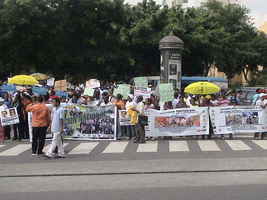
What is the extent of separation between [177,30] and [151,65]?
419 centimetres

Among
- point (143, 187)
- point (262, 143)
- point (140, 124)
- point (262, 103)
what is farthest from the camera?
point (262, 103)

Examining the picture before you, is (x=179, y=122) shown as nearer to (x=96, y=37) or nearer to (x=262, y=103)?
(x=262, y=103)

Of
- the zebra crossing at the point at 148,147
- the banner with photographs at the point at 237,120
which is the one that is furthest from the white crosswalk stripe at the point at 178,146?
the banner with photographs at the point at 237,120

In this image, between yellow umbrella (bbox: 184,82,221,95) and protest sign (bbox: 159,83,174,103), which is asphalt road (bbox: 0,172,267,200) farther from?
protest sign (bbox: 159,83,174,103)

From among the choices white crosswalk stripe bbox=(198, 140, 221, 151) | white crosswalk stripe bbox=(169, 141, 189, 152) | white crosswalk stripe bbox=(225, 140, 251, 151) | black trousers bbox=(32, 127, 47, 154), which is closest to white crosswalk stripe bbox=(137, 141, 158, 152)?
white crosswalk stripe bbox=(169, 141, 189, 152)

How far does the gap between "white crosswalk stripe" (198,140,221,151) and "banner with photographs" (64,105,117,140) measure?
315cm

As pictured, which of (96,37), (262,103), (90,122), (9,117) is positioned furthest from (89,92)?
(96,37)

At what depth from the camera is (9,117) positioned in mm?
19438

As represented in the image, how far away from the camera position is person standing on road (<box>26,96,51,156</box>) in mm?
15108

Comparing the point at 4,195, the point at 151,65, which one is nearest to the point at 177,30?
the point at 151,65

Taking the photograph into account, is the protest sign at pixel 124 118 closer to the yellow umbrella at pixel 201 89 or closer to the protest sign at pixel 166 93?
the protest sign at pixel 166 93

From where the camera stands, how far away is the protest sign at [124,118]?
1952 cm

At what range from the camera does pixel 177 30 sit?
154ft

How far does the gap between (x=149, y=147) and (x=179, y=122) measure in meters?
2.67
